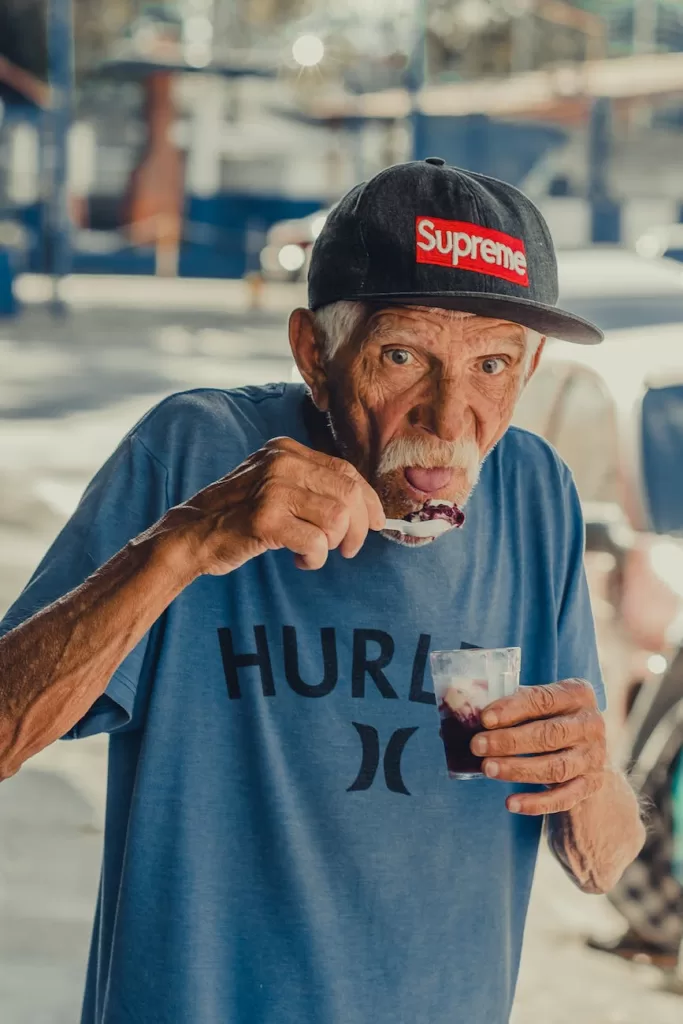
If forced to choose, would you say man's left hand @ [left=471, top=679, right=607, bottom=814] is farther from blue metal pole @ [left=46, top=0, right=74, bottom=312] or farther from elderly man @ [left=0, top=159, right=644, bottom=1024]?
blue metal pole @ [left=46, top=0, right=74, bottom=312]

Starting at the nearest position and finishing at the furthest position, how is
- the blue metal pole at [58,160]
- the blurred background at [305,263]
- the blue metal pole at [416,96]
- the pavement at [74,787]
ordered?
the pavement at [74,787]
the blurred background at [305,263]
the blue metal pole at [416,96]
the blue metal pole at [58,160]

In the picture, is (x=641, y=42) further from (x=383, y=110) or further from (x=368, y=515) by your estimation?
(x=368, y=515)

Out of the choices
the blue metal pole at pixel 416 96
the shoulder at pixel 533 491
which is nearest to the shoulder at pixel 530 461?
the shoulder at pixel 533 491

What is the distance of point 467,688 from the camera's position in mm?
1698

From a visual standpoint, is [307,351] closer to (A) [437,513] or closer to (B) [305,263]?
(A) [437,513]

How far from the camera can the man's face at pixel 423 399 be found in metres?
1.84

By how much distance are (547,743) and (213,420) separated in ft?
1.90

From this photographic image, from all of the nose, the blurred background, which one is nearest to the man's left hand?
the nose

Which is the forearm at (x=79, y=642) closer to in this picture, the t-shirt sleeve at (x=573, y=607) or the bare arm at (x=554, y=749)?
the bare arm at (x=554, y=749)

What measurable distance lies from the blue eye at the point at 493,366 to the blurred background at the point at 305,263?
2.58ft

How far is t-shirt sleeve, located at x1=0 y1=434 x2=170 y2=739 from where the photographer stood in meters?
1.69

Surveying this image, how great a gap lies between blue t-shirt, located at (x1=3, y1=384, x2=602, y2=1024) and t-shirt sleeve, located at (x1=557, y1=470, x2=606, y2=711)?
89 millimetres

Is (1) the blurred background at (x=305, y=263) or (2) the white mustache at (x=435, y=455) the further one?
(1) the blurred background at (x=305, y=263)

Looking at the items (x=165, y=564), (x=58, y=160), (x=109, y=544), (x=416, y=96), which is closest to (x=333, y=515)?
(x=165, y=564)
